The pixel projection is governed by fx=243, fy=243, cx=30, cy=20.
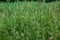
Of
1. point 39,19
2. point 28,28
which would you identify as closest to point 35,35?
point 28,28

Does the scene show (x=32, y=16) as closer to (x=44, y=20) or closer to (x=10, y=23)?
(x=44, y=20)

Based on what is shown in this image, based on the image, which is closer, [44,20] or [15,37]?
[15,37]

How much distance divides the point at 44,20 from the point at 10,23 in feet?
2.11

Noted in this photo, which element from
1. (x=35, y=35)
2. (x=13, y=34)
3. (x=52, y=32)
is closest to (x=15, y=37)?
(x=13, y=34)

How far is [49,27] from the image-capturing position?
4.14 metres

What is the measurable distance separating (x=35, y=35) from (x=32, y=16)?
50cm

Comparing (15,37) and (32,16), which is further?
(32,16)

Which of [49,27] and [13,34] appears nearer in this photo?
[13,34]

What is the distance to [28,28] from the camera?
3949mm

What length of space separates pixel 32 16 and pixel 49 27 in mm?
Answer: 380

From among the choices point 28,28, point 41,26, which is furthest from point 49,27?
point 28,28

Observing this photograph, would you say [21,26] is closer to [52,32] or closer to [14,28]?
[14,28]

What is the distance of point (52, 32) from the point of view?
13.2ft

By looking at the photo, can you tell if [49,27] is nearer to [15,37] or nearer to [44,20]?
[44,20]
